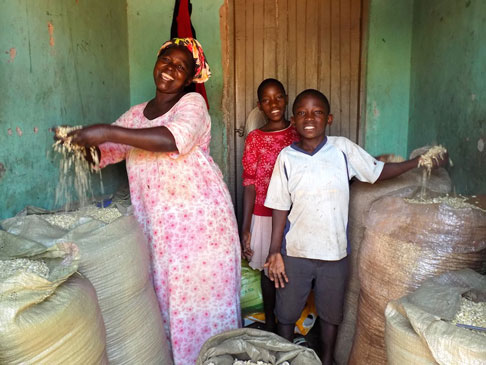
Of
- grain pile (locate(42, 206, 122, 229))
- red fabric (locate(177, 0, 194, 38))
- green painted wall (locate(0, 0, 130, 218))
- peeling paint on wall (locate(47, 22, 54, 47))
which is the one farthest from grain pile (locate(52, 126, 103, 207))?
red fabric (locate(177, 0, 194, 38))

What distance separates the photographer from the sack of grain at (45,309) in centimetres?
115

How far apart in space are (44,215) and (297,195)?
1.25m

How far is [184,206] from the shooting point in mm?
2236

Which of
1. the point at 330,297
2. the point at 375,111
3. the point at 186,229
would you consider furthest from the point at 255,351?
the point at 375,111

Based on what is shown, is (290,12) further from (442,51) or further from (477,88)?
(477,88)

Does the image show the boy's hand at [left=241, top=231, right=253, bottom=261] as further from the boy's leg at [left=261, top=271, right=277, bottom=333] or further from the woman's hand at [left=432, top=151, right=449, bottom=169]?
the woman's hand at [left=432, top=151, right=449, bottom=169]

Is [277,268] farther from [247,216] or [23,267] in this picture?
[23,267]

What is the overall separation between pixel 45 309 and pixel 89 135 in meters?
0.81

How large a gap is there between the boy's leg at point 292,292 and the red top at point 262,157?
0.58m

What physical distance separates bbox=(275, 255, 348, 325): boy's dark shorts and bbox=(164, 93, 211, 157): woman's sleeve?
0.83 m

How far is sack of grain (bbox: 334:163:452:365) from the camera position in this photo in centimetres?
240

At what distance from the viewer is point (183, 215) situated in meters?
2.23

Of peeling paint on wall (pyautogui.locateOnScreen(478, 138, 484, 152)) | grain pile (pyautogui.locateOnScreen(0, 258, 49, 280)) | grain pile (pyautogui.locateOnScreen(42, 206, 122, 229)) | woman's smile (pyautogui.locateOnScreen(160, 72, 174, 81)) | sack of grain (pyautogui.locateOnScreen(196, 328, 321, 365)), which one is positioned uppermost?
woman's smile (pyautogui.locateOnScreen(160, 72, 174, 81))

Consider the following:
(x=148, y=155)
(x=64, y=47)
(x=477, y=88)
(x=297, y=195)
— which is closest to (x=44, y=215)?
(x=148, y=155)
